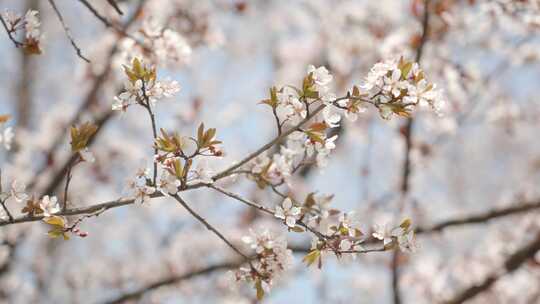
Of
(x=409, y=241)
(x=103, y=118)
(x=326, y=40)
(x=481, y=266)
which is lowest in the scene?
(x=409, y=241)

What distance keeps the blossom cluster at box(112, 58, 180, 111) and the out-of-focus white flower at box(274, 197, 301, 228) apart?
409 mm

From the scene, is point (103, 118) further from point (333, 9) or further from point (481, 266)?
point (333, 9)

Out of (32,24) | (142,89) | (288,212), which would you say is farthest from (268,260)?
(32,24)

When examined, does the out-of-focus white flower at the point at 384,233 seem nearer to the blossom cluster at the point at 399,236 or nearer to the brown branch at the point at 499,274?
the blossom cluster at the point at 399,236

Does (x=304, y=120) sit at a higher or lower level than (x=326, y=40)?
lower

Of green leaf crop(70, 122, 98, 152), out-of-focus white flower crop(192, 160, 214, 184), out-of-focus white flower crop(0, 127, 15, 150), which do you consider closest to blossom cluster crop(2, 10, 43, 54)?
out-of-focus white flower crop(0, 127, 15, 150)

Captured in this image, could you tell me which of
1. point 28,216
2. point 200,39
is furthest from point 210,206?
point 28,216

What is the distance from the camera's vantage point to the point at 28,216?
153 cm

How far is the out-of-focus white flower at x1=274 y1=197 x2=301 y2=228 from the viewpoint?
5.06 feet

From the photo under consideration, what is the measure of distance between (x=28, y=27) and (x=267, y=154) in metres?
0.84

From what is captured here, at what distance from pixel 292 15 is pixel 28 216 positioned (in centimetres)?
708

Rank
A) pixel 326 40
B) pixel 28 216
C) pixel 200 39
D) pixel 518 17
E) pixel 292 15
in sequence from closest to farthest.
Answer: pixel 28 216 < pixel 518 17 < pixel 200 39 < pixel 326 40 < pixel 292 15

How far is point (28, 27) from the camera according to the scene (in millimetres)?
1815

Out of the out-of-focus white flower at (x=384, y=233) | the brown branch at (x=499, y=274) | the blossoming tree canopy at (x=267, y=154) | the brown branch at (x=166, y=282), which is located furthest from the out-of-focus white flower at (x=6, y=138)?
the brown branch at (x=499, y=274)
